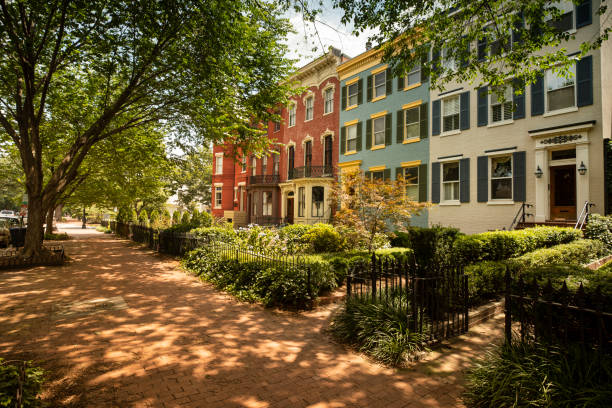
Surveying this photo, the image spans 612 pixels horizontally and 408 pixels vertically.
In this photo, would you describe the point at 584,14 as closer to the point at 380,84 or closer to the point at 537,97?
the point at 537,97

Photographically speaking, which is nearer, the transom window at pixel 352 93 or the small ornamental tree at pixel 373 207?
the small ornamental tree at pixel 373 207

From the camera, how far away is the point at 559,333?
3609 mm

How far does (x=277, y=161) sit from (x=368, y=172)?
36.8 feet

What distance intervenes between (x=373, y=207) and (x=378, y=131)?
10.8 metres

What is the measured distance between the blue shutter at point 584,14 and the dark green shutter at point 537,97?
7.46ft

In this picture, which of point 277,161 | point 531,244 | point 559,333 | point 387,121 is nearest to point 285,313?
point 559,333

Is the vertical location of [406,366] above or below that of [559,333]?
below

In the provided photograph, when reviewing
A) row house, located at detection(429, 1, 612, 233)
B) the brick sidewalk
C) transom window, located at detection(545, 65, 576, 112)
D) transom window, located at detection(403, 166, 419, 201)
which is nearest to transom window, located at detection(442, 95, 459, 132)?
row house, located at detection(429, 1, 612, 233)

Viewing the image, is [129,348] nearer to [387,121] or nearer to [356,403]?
[356,403]

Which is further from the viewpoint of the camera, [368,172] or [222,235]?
[368,172]

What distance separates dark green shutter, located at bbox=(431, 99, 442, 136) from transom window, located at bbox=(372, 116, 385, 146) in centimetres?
351

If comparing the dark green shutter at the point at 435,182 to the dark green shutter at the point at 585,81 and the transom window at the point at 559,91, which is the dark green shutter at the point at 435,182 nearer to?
the transom window at the point at 559,91

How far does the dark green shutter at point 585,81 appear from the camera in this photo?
12055 mm

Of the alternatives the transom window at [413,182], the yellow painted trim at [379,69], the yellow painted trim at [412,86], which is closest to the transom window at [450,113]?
the yellow painted trim at [412,86]
